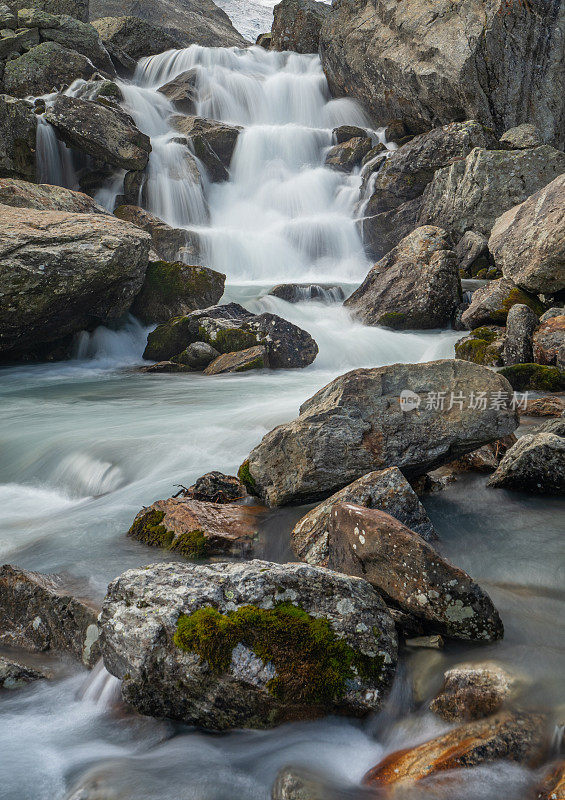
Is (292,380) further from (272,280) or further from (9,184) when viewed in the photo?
(272,280)

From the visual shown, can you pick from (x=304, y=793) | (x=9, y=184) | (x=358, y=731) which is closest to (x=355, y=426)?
(x=358, y=731)

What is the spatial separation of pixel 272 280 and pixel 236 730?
19.2 metres

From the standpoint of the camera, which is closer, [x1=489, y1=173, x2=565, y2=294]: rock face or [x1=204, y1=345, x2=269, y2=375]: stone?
[x1=489, y1=173, x2=565, y2=294]: rock face

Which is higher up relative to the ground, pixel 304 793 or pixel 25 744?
pixel 304 793

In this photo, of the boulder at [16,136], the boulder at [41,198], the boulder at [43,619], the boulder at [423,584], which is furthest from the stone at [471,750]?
the boulder at [16,136]

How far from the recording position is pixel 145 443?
25.5ft

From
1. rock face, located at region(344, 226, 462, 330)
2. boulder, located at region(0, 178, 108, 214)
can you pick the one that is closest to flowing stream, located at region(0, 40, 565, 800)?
rock face, located at region(344, 226, 462, 330)

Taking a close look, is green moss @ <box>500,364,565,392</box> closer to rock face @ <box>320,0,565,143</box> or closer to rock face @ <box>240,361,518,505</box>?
rock face @ <box>240,361,518,505</box>

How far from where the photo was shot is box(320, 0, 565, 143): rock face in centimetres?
2423

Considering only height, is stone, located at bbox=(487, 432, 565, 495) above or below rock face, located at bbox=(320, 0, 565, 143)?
below

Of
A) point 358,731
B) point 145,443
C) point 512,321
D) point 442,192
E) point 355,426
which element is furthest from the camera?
point 442,192

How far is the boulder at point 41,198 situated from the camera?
1370cm

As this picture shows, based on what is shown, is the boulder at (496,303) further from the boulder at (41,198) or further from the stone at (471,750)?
the boulder at (41,198)

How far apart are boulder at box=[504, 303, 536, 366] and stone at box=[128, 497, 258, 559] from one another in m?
6.69
